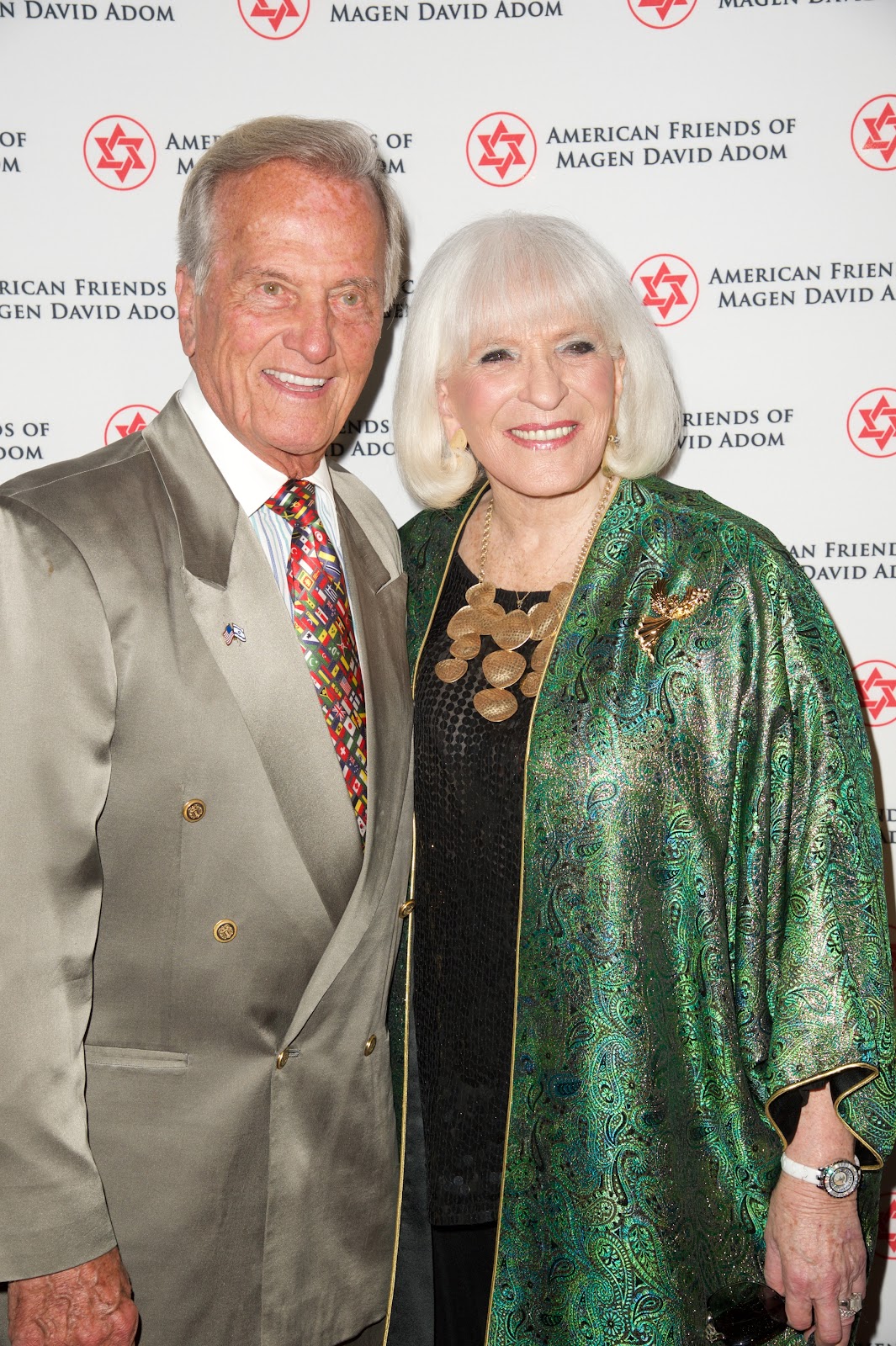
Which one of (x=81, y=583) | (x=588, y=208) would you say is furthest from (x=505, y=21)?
(x=81, y=583)

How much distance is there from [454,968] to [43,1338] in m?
0.83

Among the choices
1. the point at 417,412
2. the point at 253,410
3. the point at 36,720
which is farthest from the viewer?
the point at 417,412

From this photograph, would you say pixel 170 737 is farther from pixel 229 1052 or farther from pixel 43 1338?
pixel 43 1338

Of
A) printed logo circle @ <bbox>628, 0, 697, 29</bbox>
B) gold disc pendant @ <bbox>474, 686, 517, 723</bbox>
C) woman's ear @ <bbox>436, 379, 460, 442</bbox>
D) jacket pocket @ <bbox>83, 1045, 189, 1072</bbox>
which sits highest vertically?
printed logo circle @ <bbox>628, 0, 697, 29</bbox>

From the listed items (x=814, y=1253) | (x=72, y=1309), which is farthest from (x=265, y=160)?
(x=814, y=1253)

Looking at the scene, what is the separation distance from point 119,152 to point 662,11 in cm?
124

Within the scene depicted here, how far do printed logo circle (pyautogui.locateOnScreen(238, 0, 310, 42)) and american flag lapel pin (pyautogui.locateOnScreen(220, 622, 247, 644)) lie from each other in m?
1.61

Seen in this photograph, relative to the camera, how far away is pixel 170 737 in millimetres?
1646

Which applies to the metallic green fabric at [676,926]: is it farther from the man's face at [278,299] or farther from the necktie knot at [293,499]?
the man's face at [278,299]

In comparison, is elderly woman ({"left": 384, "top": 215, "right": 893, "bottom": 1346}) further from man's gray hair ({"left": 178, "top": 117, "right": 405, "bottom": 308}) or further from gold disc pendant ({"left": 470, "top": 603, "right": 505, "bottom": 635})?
man's gray hair ({"left": 178, "top": 117, "right": 405, "bottom": 308})

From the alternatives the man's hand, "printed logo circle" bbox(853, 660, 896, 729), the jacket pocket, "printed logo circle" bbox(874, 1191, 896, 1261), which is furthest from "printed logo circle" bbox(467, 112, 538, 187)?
"printed logo circle" bbox(874, 1191, 896, 1261)

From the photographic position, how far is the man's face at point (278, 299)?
1.83 metres

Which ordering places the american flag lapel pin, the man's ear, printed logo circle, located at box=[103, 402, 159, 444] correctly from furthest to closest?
printed logo circle, located at box=[103, 402, 159, 444], the man's ear, the american flag lapel pin

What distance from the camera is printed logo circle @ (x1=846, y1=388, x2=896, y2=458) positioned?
2641mm
